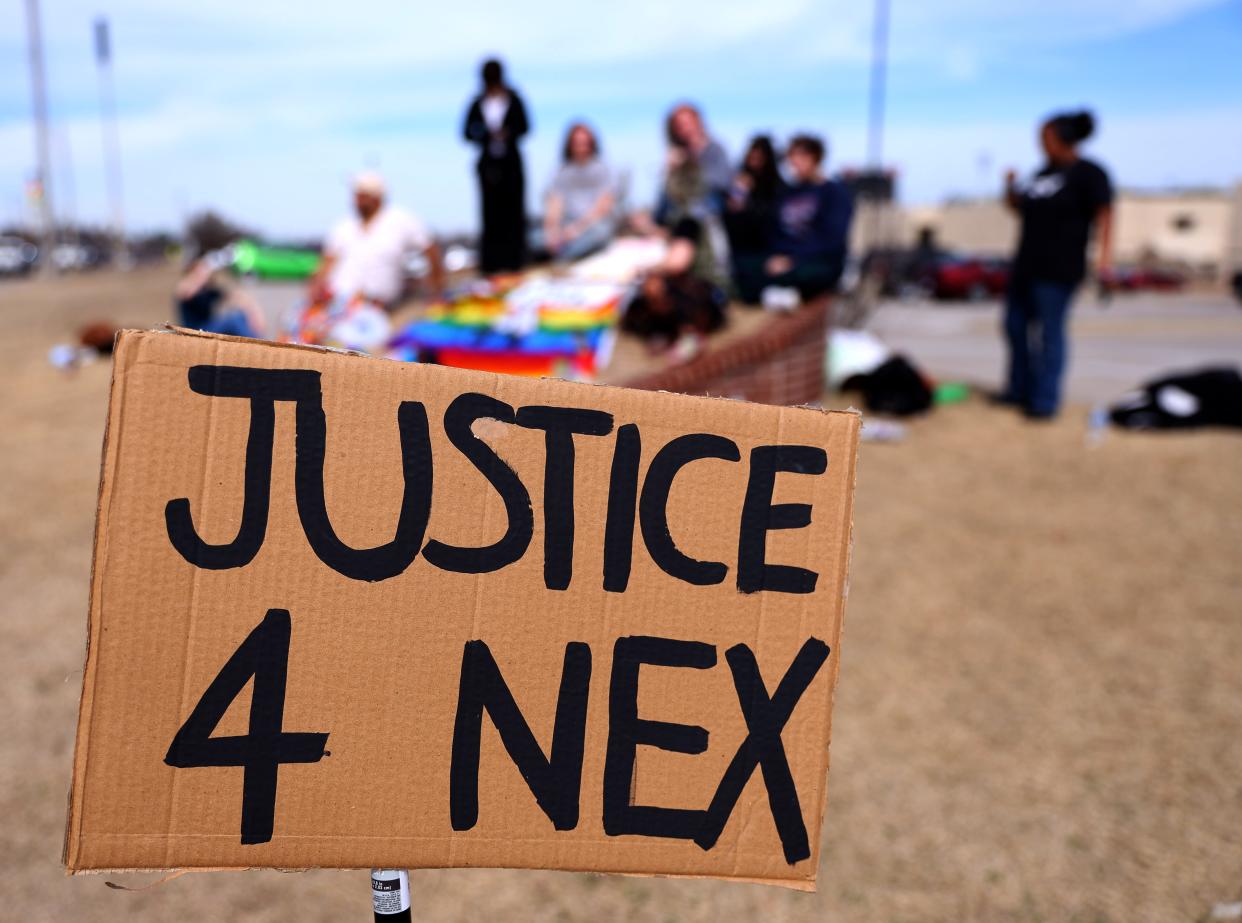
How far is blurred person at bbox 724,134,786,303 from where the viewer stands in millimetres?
7477

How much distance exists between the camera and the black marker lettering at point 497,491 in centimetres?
133

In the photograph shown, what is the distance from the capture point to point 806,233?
7.60 metres

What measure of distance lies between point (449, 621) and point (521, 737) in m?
0.17

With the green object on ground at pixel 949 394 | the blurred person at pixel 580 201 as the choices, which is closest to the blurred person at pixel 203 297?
the blurred person at pixel 580 201

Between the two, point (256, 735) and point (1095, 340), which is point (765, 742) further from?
point (1095, 340)

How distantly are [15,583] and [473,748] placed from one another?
184 inches

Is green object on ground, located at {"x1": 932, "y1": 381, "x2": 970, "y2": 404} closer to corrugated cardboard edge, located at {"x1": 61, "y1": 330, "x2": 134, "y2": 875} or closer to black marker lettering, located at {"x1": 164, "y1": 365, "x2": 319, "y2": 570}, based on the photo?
black marker lettering, located at {"x1": 164, "y1": 365, "x2": 319, "y2": 570}

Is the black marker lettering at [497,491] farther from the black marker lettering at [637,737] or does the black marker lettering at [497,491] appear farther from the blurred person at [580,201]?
the blurred person at [580,201]

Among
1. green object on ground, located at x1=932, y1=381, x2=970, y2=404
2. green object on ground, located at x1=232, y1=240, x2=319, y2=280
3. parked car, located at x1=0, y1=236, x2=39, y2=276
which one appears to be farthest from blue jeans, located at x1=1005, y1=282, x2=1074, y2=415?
parked car, located at x1=0, y1=236, x2=39, y2=276

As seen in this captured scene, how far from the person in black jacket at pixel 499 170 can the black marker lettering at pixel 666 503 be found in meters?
6.60

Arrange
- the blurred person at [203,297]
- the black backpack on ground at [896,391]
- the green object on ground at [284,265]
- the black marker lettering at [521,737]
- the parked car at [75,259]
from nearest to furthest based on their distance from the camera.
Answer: the black marker lettering at [521,737] < the black backpack on ground at [896,391] < the blurred person at [203,297] < the green object on ground at [284,265] < the parked car at [75,259]

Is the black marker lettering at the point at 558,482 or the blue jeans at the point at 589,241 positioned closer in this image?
the black marker lettering at the point at 558,482

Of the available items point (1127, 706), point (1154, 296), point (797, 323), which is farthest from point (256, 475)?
point (1154, 296)

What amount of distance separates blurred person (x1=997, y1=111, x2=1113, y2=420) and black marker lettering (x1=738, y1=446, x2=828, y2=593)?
20.4 feet
